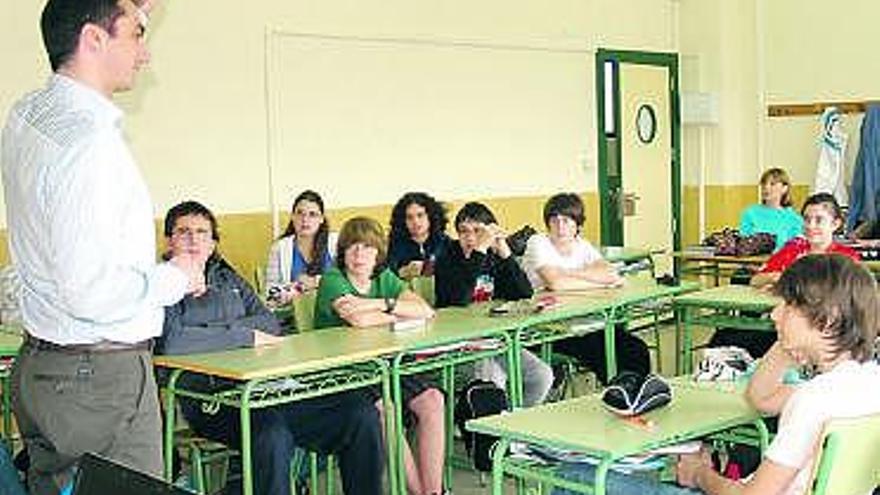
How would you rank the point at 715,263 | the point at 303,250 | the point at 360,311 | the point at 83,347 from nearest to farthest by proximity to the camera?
the point at 83,347 < the point at 360,311 < the point at 303,250 < the point at 715,263

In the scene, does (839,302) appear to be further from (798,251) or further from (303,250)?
(303,250)

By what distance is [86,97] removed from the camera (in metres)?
2.26

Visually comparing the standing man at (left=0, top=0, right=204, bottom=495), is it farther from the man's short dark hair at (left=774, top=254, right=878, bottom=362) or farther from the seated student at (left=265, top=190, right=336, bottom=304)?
the seated student at (left=265, top=190, right=336, bottom=304)

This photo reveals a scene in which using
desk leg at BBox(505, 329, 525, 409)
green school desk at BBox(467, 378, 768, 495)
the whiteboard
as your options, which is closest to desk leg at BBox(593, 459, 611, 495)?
green school desk at BBox(467, 378, 768, 495)

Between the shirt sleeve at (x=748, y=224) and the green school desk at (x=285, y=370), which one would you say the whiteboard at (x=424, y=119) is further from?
the green school desk at (x=285, y=370)

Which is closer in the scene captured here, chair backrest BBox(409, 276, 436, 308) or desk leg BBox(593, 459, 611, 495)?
desk leg BBox(593, 459, 611, 495)

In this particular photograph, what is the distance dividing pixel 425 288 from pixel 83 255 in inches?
122

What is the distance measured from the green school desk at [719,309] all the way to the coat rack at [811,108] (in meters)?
3.78

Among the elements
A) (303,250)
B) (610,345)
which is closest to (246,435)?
(610,345)

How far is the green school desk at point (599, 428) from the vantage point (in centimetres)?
258

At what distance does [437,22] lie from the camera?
716cm

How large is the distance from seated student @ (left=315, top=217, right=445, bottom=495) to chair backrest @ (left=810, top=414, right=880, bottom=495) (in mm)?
2081

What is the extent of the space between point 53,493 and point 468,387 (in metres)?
2.57

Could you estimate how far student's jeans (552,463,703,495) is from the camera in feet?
8.72
